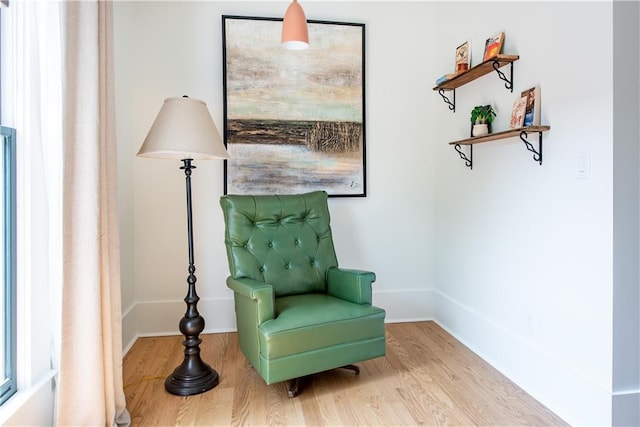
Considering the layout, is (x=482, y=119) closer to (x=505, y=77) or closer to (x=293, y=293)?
(x=505, y=77)

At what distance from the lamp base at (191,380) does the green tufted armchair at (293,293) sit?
0.79 feet

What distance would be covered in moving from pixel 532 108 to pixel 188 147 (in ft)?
5.86

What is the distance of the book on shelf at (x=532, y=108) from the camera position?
2100mm

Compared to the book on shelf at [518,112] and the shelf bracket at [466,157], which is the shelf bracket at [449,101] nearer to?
the shelf bracket at [466,157]

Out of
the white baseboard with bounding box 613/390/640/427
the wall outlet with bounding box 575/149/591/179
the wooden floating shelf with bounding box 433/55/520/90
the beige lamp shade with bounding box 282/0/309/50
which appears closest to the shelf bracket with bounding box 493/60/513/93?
the wooden floating shelf with bounding box 433/55/520/90

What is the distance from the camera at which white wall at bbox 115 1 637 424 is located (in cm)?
184

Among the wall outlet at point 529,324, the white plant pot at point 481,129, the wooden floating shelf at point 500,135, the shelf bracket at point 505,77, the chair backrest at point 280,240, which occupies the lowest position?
the wall outlet at point 529,324

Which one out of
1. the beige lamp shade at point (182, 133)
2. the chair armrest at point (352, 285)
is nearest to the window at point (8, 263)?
the beige lamp shade at point (182, 133)

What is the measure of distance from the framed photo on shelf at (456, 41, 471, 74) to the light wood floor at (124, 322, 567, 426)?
1924 mm

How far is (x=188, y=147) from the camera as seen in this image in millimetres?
2018

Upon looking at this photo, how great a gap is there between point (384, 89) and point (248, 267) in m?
1.87

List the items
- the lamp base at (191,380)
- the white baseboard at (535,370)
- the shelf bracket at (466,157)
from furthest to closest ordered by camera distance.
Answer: the shelf bracket at (466,157) → the lamp base at (191,380) → the white baseboard at (535,370)

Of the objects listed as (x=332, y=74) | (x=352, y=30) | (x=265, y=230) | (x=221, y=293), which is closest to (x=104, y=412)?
(x=265, y=230)

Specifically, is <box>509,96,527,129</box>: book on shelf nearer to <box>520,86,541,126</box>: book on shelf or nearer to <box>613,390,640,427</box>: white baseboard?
<box>520,86,541,126</box>: book on shelf
